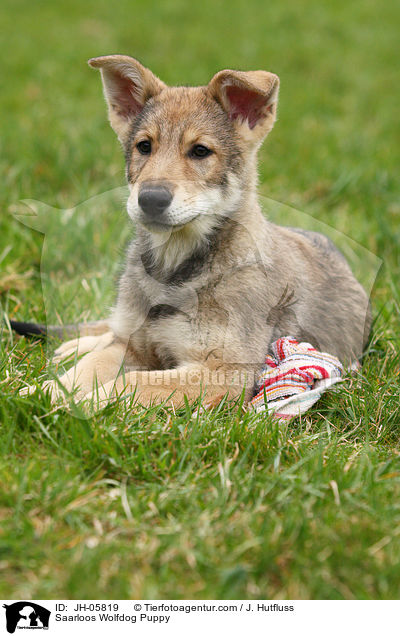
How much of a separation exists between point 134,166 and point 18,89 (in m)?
6.72

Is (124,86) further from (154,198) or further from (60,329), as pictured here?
(60,329)

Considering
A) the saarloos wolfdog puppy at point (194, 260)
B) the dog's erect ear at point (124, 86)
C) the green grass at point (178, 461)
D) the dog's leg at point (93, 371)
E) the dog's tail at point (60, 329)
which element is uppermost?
the dog's erect ear at point (124, 86)

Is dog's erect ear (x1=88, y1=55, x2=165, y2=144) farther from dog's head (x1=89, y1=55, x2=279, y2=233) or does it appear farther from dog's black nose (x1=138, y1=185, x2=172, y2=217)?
dog's black nose (x1=138, y1=185, x2=172, y2=217)

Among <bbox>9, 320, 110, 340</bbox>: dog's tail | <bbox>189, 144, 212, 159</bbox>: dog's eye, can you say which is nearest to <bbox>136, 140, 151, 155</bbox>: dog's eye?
<bbox>189, 144, 212, 159</bbox>: dog's eye

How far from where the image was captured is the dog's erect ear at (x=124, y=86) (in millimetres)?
4273

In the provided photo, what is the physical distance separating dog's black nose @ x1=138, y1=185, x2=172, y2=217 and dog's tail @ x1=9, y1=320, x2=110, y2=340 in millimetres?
1326

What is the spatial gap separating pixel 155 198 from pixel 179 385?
3.32ft

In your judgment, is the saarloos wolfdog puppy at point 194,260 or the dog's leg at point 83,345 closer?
the saarloos wolfdog puppy at point 194,260

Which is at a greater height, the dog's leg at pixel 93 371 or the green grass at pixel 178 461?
the green grass at pixel 178 461

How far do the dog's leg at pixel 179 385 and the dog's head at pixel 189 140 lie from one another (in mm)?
794

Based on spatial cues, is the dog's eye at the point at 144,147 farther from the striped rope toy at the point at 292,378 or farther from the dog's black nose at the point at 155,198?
the striped rope toy at the point at 292,378
